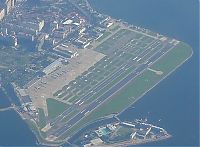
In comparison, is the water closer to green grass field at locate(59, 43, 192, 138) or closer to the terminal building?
green grass field at locate(59, 43, 192, 138)

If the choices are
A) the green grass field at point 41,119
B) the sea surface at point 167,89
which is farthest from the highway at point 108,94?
the sea surface at point 167,89

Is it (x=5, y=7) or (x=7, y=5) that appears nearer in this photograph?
(x=5, y=7)

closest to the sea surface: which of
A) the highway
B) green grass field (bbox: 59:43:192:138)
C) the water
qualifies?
the water

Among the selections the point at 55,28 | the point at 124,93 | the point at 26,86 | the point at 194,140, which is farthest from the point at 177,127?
the point at 55,28

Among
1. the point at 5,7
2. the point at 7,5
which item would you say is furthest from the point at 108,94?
the point at 7,5

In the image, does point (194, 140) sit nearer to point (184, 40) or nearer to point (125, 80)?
point (125, 80)

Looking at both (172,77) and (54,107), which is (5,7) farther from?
(172,77)
